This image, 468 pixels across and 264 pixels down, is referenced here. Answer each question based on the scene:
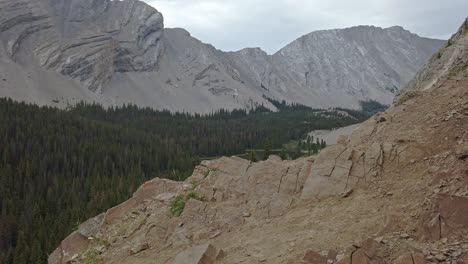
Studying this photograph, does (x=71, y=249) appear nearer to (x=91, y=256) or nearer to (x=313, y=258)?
(x=91, y=256)

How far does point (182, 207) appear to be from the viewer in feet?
78.3

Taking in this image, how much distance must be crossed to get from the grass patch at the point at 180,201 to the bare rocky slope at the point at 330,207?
0.15 m

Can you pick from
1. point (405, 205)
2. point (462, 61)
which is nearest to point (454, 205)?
point (405, 205)

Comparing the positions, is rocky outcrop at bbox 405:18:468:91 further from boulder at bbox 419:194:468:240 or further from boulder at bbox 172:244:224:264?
boulder at bbox 172:244:224:264

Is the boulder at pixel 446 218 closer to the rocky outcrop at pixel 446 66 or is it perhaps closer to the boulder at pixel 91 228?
the rocky outcrop at pixel 446 66

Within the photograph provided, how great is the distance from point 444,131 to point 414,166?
2.44 m

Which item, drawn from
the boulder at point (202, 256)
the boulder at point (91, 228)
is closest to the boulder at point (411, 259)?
the boulder at point (202, 256)

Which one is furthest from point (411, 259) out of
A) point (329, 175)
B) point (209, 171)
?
point (209, 171)

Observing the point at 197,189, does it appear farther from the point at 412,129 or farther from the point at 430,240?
the point at 430,240

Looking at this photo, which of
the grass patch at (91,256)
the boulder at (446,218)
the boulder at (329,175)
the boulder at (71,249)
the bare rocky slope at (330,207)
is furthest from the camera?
the boulder at (71,249)

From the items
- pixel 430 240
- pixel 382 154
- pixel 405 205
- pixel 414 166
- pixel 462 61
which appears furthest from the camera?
pixel 462 61

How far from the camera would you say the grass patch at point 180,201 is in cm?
2370

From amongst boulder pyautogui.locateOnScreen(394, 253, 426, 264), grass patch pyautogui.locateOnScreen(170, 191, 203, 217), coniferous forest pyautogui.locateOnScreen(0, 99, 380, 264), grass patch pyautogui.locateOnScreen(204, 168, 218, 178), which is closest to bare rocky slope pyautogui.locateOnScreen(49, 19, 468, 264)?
boulder pyautogui.locateOnScreen(394, 253, 426, 264)

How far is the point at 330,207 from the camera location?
19578 millimetres
